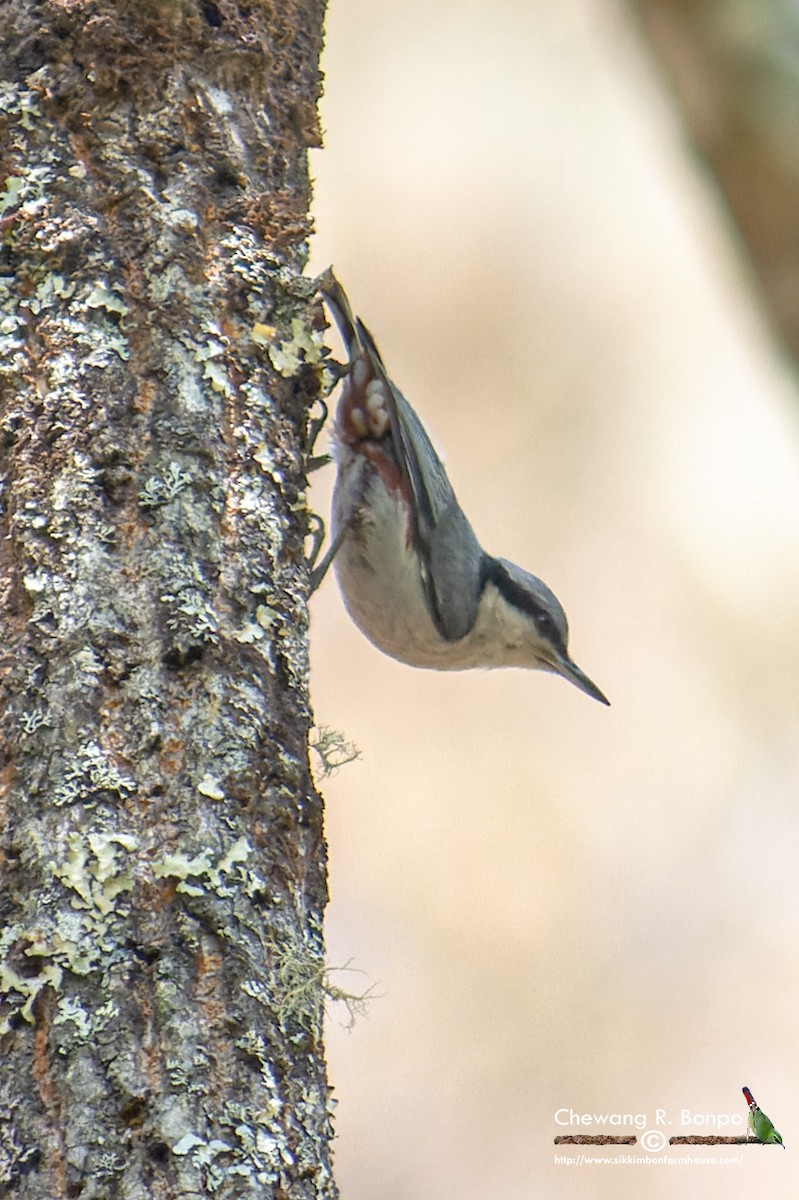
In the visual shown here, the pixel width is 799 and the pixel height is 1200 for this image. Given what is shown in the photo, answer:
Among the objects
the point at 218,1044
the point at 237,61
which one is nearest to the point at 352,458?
the point at 237,61

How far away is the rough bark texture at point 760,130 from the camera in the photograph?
2178mm

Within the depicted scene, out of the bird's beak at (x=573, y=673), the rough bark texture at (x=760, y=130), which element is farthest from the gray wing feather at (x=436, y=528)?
the rough bark texture at (x=760, y=130)

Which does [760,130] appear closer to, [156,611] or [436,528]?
[156,611]

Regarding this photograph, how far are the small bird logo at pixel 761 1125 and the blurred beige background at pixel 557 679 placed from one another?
11 cm

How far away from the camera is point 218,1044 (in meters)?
1.66

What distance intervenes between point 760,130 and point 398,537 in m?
1.50

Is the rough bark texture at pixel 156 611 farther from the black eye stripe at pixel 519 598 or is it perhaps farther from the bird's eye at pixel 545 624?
the bird's eye at pixel 545 624

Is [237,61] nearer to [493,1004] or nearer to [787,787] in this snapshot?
[493,1004]

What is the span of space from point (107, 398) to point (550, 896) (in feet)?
12.2

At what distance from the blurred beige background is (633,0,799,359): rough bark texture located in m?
2.51

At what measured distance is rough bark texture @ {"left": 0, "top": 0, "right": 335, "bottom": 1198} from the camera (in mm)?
1626

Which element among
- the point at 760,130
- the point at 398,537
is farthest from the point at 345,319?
the point at 760,130

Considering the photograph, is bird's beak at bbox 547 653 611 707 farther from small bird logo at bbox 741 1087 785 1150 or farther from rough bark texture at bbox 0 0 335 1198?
rough bark texture at bbox 0 0 335 1198

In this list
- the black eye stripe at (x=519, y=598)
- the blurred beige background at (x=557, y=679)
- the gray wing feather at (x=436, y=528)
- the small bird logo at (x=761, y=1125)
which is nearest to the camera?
the gray wing feather at (x=436, y=528)
